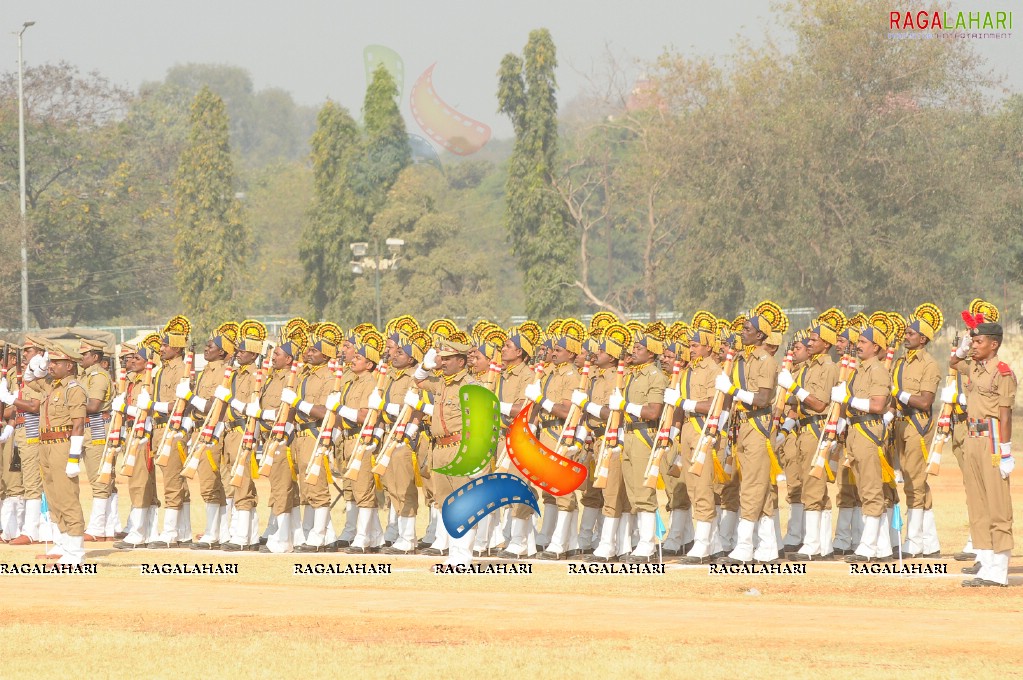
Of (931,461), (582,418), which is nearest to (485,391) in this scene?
(582,418)

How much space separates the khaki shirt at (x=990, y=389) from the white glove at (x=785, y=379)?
2228 mm

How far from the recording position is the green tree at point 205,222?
5778 centimetres

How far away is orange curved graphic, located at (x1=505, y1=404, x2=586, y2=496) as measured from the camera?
1620 cm

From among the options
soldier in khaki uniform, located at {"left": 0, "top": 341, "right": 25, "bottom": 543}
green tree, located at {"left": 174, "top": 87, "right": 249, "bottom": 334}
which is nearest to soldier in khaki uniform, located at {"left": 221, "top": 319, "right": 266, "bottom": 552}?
soldier in khaki uniform, located at {"left": 0, "top": 341, "right": 25, "bottom": 543}

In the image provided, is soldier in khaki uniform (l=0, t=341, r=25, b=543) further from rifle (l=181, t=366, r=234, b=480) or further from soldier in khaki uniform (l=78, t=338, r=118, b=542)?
rifle (l=181, t=366, r=234, b=480)

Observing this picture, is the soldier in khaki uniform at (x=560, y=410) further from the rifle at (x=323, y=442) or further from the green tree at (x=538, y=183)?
the green tree at (x=538, y=183)

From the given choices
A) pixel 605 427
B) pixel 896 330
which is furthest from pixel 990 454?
pixel 605 427

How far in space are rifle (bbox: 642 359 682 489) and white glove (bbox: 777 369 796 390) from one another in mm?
987

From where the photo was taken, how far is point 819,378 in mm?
16938

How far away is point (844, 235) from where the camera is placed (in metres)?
40.8

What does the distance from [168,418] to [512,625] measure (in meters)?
7.38

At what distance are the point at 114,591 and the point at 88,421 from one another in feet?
17.4

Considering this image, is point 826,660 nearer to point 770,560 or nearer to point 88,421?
point 770,560

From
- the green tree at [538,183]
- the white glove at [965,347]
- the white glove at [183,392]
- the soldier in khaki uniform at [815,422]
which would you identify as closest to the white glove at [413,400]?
the white glove at [183,392]
